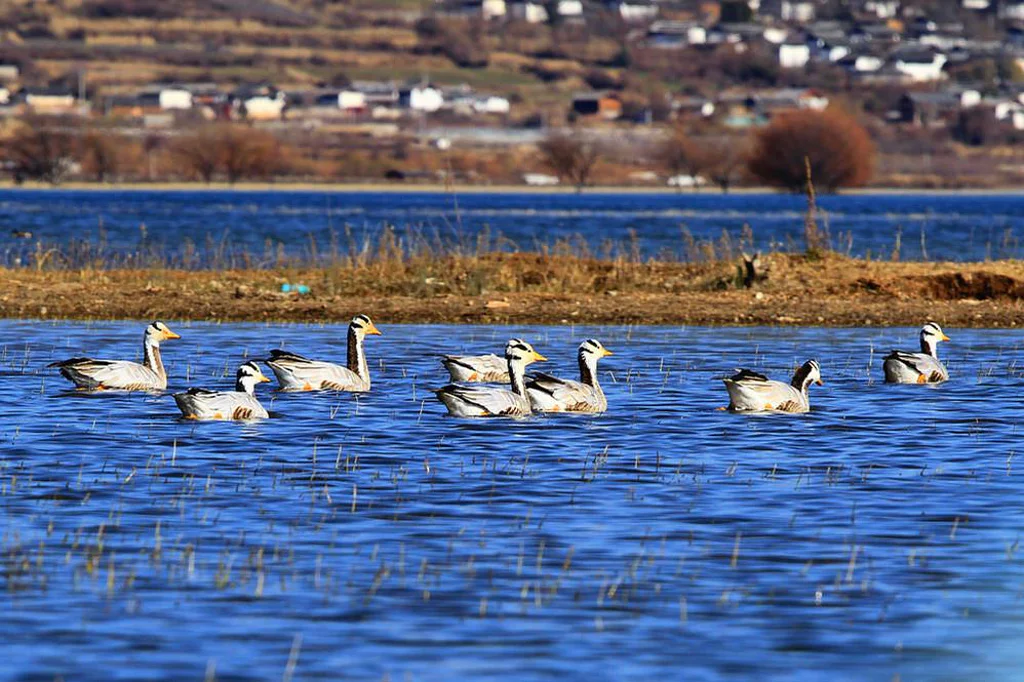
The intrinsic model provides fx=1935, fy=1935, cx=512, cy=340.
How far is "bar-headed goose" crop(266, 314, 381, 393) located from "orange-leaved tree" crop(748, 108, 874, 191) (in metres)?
145

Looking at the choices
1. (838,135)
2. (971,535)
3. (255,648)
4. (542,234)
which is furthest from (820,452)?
(838,135)

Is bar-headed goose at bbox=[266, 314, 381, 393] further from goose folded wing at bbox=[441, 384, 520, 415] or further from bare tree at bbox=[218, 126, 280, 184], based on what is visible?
bare tree at bbox=[218, 126, 280, 184]

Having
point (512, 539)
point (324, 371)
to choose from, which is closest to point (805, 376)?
point (324, 371)

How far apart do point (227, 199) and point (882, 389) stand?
119m

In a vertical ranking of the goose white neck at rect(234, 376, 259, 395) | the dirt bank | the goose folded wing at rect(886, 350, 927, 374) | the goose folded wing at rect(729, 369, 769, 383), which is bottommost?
the dirt bank

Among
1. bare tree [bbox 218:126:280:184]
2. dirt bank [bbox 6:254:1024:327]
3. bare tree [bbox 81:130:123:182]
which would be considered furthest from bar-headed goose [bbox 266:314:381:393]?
bare tree [bbox 218:126:280:184]

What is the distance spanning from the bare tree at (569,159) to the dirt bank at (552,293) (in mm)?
144733

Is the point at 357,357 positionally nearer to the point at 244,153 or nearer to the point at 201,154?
the point at 244,153

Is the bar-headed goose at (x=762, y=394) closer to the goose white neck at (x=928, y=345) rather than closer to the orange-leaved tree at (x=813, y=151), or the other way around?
the goose white neck at (x=928, y=345)

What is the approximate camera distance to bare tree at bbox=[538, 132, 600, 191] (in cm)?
18725

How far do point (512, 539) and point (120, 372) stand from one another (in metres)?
10.4

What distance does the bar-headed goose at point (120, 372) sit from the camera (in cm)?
2439

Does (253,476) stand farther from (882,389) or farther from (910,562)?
(882,389)

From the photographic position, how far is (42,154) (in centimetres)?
16800
